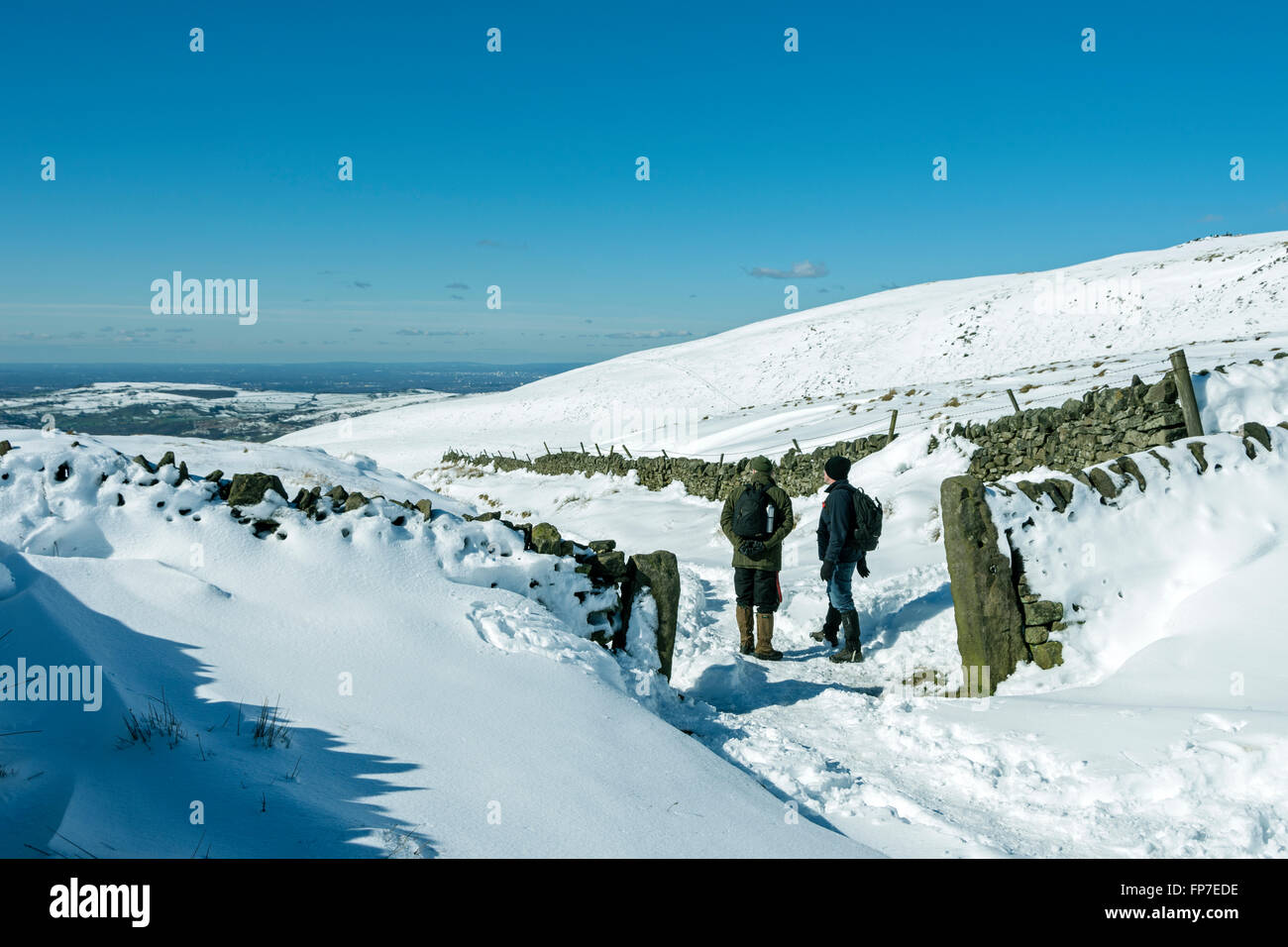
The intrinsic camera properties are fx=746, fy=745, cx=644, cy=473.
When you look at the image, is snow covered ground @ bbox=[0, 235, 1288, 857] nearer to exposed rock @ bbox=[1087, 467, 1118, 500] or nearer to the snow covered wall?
the snow covered wall

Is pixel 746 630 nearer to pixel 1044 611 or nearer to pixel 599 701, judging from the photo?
pixel 1044 611

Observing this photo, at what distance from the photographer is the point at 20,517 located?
225 inches

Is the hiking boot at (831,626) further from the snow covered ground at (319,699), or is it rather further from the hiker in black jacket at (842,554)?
the snow covered ground at (319,699)

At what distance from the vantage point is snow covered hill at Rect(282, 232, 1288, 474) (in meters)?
26.2

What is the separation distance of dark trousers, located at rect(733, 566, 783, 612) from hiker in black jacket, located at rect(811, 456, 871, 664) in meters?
0.60

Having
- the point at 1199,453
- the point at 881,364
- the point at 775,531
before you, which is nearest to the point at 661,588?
the point at 775,531

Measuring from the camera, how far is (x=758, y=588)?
823 centimetres

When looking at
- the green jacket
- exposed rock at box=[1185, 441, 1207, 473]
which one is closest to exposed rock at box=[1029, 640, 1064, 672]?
exposed rock at box=[1185, 441, 1207, 473]

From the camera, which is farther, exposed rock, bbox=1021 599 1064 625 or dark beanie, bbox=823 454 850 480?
dark beanie, bbox=823 454 850 480

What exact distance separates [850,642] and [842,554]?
3.23 feet

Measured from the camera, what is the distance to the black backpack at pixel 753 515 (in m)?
8.21

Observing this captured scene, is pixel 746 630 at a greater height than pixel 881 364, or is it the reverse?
pixel 881 364
